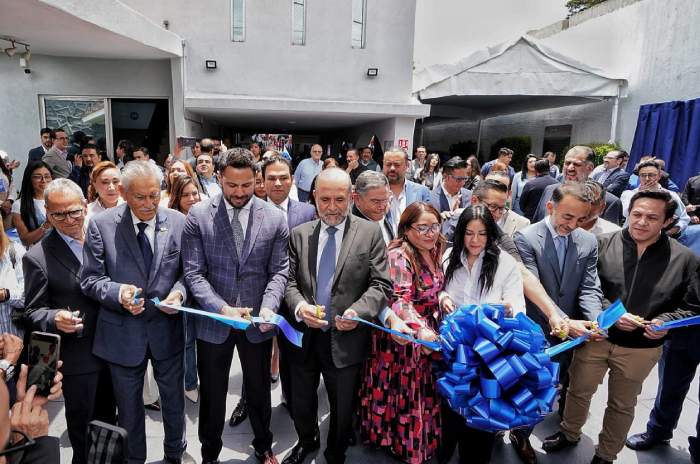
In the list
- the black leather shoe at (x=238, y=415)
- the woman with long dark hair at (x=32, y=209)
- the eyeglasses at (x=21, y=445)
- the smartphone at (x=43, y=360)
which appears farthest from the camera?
the woman with long dark hair at (x=32, y=209)

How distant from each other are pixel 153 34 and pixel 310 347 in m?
8.57

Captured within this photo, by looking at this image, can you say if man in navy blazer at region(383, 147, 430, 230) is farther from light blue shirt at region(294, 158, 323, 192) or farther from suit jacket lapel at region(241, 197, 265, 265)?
light blue shirt at region(294, 158, 323, 192)

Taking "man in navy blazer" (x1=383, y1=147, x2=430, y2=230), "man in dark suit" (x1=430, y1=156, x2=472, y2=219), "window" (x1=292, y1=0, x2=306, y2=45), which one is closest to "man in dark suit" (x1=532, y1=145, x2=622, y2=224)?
"man in dark suit" (x1=430, y1=156, x2=472, y2=219)

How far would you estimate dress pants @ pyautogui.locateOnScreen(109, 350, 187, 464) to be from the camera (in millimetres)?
2516

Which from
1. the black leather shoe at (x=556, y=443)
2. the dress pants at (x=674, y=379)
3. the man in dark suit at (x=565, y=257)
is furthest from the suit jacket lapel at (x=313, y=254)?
the dress pants at (x=674, y=379)

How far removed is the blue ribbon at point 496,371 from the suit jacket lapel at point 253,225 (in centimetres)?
128

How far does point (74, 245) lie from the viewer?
2.54 m

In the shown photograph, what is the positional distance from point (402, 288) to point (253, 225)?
1028mm

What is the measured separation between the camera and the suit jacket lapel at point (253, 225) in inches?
102

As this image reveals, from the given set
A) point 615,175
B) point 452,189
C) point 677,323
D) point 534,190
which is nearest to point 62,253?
A: point 677,323

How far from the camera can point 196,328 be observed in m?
2.64

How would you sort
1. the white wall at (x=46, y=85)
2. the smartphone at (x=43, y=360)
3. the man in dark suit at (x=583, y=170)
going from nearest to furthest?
the smartphone at (x=43, y=360)
the man in dark suit at (x=583, y=170)
the white wall at (x=46, y=85)

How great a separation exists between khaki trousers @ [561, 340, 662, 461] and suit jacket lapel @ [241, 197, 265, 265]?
2333 mm

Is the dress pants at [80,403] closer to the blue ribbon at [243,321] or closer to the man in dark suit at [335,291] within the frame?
the blue ribbon at [243,321]
